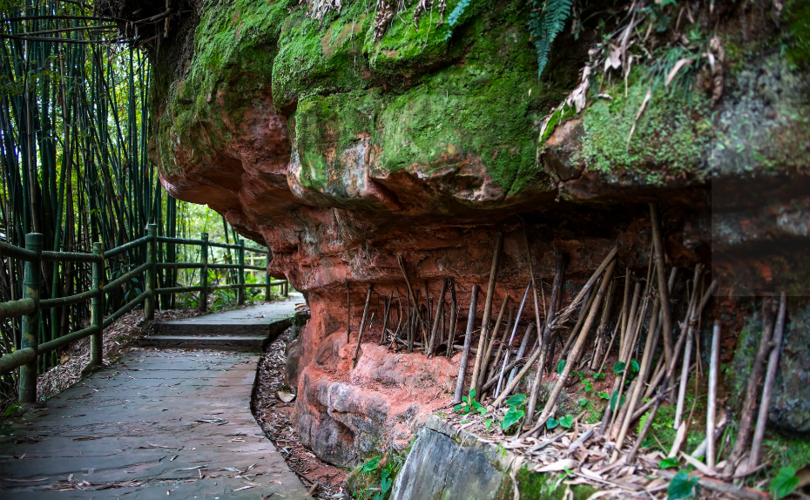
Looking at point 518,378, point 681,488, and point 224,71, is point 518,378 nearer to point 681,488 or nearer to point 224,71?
point 681,488

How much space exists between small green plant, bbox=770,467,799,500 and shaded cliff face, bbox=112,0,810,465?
0.18 m

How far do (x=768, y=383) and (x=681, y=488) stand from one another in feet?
1.40

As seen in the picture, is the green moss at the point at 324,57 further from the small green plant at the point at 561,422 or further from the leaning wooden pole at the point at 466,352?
the small green plant at the point at 561,422

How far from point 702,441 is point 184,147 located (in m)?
3.31

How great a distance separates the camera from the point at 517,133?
200 centimetres

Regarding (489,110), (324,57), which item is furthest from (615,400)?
(324,57)

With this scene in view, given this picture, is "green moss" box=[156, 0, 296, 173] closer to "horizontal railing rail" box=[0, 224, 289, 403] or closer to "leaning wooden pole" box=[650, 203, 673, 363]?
"horizontal railing rail" box=[0, 224, 289, 403]

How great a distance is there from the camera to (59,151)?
641 cm

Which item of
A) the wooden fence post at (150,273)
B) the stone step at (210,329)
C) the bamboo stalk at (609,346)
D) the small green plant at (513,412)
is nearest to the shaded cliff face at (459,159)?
the bamboo stalk at (609,346)

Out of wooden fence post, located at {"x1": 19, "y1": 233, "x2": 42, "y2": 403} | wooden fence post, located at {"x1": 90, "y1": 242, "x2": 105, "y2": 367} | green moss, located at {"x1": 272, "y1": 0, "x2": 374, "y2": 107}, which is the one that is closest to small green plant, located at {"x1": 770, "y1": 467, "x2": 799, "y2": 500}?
green moss, located at {"x1": 272, "y1": 0, "x2": 374, "y2": 107}

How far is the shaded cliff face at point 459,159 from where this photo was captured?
1.46m

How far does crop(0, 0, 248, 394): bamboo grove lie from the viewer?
495 cm

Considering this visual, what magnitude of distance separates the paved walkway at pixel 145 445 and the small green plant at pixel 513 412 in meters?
1.04

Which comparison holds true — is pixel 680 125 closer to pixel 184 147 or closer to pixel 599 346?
pixel 599 346
